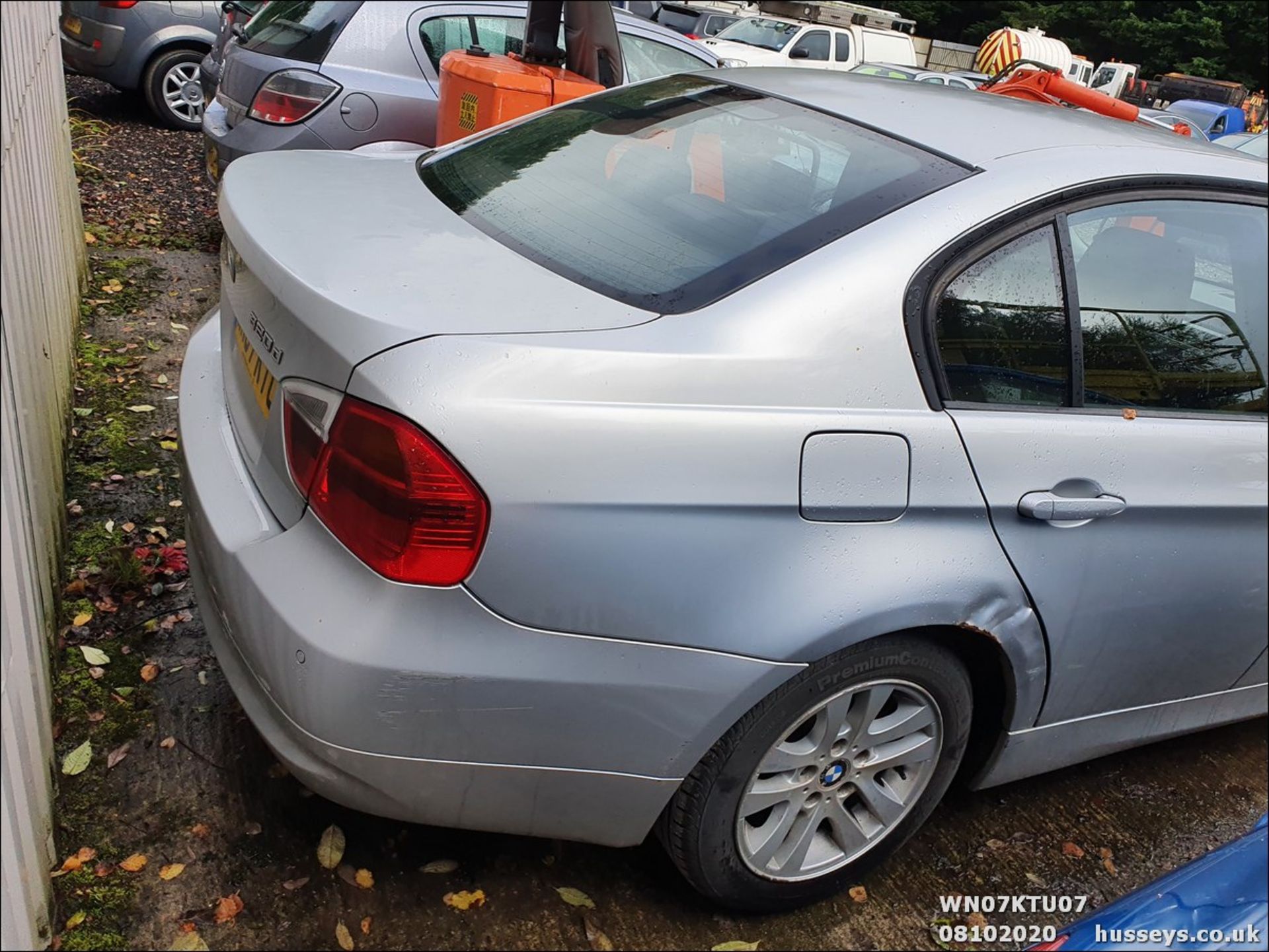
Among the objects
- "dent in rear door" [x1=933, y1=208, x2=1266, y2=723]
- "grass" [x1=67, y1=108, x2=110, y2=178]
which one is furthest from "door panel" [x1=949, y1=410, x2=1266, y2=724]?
"grass" [x1=67, y1=108, x2=110, y2=178]

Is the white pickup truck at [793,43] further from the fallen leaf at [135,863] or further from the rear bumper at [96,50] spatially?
the fallen leaf at [135,863]

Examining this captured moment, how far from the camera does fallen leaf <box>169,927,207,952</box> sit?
2104 mm

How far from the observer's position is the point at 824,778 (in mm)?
2285

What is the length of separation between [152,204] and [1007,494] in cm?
598

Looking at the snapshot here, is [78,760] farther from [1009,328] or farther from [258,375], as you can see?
[1009,328]

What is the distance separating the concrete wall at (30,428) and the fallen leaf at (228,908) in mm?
303

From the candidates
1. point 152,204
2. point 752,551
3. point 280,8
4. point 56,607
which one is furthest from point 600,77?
point 752,551

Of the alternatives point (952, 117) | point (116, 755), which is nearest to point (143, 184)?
point (116, 755)

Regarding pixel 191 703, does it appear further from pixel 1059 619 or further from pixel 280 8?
pixel 280 8

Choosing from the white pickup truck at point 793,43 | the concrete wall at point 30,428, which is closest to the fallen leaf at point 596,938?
the concrete wall at point 30,428

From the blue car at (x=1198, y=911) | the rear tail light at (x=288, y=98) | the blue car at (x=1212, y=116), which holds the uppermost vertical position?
the blue car at (x=1198, y=911)

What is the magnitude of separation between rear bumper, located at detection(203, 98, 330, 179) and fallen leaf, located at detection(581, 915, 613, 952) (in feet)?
14.0

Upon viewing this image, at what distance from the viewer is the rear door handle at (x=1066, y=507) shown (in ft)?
7.25

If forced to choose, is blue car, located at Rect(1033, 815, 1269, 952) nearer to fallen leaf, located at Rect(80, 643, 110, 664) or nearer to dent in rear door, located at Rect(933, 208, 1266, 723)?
dent in rear door, located at Rect(933, 208, 1266, 723)
